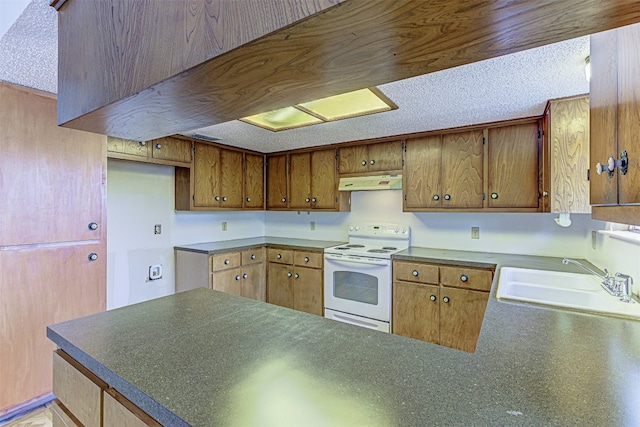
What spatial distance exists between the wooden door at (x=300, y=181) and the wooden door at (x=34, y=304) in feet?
7.12

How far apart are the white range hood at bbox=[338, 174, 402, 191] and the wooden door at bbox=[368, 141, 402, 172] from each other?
0.10 m

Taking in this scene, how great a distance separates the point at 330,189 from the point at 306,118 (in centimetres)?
118

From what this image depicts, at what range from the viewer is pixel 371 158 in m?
3.31

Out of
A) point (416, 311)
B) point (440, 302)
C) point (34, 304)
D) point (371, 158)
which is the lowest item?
point (416, 311)

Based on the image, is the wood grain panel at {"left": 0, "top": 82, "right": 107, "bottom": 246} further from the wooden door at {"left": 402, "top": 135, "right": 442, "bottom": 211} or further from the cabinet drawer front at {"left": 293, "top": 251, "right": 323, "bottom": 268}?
the wooden door at {"left": 402, "top": 135, "right": 442, "bottom": 211}

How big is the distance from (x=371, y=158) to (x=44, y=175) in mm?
2759

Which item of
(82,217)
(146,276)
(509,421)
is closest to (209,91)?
(509,421)

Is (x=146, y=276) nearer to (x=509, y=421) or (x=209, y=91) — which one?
(x=209, y=91)

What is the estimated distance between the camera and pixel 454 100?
2.04 m

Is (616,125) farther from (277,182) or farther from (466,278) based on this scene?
(277,182)

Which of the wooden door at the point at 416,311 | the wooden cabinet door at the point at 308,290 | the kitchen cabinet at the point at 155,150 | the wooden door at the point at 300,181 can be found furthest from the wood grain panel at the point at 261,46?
the wooden door at the point at 300,181

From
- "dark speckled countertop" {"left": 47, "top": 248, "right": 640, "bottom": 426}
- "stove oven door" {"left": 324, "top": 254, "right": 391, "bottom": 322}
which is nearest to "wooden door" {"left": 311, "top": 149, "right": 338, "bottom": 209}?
"stove oven door" {"left": 324, "top": 254, "right": 391, "bottom": 322}

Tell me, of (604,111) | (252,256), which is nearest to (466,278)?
(604,111)

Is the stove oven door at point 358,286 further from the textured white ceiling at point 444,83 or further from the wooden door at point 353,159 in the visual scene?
the textured white ceiling at point 444,83
